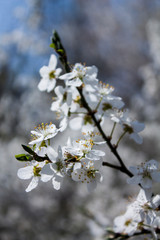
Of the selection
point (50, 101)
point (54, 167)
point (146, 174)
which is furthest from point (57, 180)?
point (50, 101)

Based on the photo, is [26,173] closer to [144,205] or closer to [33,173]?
[33,173]

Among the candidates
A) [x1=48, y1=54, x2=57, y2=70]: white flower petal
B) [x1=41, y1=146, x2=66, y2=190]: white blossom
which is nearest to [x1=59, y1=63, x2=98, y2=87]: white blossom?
[x1=48, y1=54, x2=57, y2=70]: white flower petal

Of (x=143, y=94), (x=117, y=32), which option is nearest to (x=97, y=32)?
(x=117, y=32)

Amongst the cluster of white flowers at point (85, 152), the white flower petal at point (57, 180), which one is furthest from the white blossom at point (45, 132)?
the white flower petal at point (57, 180)

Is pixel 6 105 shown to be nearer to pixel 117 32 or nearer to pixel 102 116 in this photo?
pixel 102 116

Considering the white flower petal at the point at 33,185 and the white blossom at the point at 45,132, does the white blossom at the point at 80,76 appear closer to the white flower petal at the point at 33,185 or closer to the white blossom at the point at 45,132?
the white blossom at the point at 45,132

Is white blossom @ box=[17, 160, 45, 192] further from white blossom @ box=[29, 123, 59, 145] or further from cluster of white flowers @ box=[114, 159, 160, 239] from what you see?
cluster of white flowers @ box=[114, 159, 160, 239]
